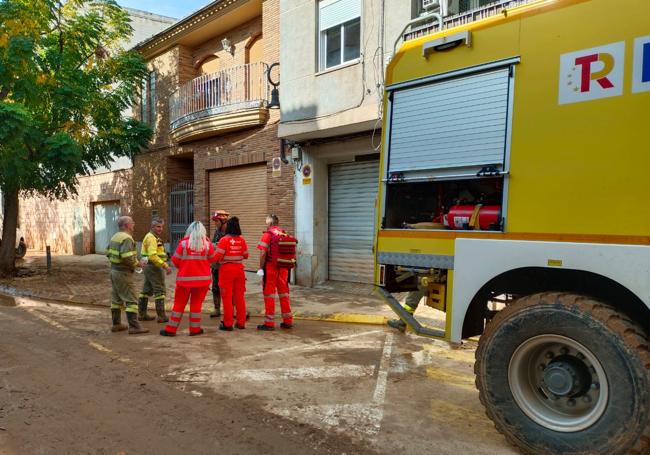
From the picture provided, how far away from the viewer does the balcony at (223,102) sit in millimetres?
12242

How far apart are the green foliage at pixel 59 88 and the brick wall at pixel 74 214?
4.37 meters

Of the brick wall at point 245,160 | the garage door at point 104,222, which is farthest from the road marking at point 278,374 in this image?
the garage door at point 104,222

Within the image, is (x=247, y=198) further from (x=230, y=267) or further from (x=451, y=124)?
(x=451, y=124)

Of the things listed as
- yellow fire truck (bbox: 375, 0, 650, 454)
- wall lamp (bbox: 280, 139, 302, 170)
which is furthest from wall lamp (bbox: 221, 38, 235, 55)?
yellow fire truck (bbox: 375, 0, 650, 454)

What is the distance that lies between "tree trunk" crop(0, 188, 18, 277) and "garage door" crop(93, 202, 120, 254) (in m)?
6.52

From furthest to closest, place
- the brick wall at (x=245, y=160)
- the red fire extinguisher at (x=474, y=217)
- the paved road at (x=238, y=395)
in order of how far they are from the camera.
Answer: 1. the brick wall at (x=245, y=160)
2. the red fire extinguisher at (x=474, y=217)
3. the paved road at (x=238, y=395)

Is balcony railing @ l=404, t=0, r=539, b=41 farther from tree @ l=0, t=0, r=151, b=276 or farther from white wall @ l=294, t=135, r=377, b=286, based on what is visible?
tree @ l=0, t=0, r=151, b=276

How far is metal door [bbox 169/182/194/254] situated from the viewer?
51.1 ft

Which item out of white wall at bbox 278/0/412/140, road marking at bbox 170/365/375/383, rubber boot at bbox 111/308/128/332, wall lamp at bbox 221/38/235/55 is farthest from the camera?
wall lamp at bbox 221/38/235/55

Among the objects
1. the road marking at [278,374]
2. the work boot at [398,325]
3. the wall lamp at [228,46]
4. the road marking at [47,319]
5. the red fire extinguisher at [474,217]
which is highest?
the wall lamp at [228,46]

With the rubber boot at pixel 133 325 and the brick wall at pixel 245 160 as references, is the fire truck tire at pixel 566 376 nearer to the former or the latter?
the rubber boot at pixel 133 325

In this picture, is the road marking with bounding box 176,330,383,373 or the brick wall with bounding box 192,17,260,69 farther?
the brick wall with bounding box 192,17,260,69

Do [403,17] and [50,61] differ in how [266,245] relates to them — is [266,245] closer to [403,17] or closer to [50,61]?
[403,17]

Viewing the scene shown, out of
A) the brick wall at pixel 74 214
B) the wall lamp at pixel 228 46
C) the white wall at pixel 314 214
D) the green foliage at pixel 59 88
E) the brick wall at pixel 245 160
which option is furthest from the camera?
the brick wall at pixel 74 214
